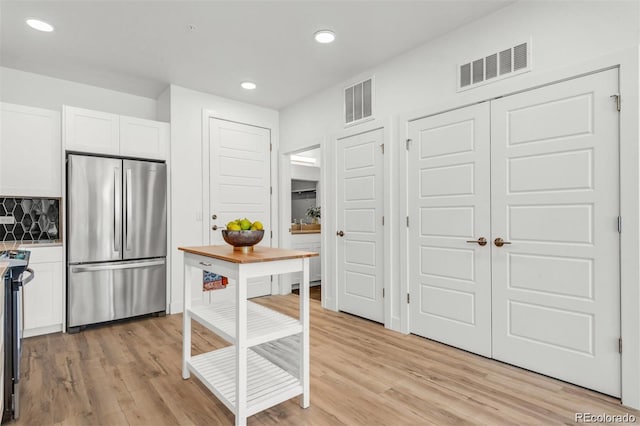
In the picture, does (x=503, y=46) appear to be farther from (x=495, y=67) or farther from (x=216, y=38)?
(x=216, y=38)

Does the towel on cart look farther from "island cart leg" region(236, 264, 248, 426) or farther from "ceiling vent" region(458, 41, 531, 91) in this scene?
"ceiling vent" region(458, 41, 531, 91)

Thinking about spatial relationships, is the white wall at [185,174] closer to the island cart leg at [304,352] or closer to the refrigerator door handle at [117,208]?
the refrigerator door handle at [117,208]

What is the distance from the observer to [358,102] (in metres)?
3.86

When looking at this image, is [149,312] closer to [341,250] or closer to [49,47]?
[341,250]

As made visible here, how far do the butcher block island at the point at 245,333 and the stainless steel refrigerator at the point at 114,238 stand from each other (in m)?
1.72

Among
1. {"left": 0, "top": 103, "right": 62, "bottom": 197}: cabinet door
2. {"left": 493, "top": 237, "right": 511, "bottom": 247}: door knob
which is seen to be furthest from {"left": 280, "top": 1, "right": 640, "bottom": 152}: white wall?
{"left": 0, "top": 103, "right": 62, "bottom": 197}: cabinet door

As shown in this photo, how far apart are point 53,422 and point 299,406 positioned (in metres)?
1.37

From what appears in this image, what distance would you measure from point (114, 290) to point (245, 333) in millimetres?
2563

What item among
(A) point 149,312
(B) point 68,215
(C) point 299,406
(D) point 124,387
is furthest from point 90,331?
(C) point 299,406

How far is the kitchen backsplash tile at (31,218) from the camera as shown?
368cm

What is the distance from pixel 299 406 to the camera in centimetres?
209

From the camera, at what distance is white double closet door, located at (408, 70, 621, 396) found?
2.20 meters

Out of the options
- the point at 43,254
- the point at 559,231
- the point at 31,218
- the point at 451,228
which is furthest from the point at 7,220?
the point at 559,231

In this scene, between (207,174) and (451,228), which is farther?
(207,174)
